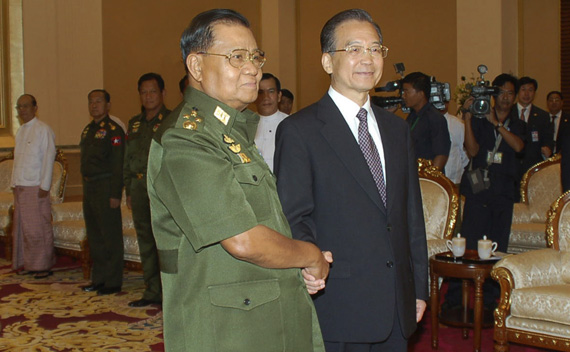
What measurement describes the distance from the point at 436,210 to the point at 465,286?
0.61 meters

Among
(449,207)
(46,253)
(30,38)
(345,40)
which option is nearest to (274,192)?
(345,40)

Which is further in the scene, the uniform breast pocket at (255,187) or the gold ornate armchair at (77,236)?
the gold ornate armchair at (77,236)

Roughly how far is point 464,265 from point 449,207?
0.99 m

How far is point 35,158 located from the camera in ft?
19.5

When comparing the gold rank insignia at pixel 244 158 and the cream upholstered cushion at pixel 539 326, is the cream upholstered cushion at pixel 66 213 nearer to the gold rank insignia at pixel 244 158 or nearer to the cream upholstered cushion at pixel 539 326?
the cream upholstered cushion at pixel 539 326

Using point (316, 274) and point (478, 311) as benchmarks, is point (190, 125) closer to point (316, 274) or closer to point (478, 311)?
point (316, 274)

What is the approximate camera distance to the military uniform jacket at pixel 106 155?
17.1 ft

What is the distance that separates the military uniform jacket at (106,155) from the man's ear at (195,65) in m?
3.74

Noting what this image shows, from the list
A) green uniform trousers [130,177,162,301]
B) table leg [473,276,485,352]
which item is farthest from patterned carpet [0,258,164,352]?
table leg [473,276,485,352]

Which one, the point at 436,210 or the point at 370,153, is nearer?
the point at 370,153

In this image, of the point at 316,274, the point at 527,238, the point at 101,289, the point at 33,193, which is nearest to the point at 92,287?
the point at 101,289

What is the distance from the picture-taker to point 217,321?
1.47 m

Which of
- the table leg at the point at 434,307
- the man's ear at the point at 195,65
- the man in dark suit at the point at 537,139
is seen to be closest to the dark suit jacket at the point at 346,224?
the man's ear at the point at 195,65

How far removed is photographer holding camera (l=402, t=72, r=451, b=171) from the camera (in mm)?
4793
